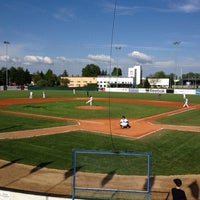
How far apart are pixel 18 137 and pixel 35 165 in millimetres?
5966

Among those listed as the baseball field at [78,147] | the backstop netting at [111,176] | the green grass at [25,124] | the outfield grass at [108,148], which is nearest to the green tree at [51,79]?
the green grass at [25,124]

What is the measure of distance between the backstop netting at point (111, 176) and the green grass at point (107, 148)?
0.91 feet

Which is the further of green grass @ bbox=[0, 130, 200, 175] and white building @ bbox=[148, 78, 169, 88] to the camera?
white building @ bbox=[148, 78, 169, 88]

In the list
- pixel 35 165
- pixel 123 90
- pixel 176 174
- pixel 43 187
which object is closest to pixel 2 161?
pixel 35 165

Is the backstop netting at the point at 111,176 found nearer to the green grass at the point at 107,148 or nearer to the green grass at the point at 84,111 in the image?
the green grass at the point at 107,148

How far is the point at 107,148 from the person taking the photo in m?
17.0

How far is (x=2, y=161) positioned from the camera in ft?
45.8

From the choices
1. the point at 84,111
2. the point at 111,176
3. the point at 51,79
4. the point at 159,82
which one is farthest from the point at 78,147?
the point at 159,82

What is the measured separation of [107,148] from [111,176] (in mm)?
4711

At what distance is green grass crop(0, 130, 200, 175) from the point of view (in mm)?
13816

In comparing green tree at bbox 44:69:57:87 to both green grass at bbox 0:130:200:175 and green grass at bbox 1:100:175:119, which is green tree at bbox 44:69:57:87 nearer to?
green grass at bbox 1:100:175:119

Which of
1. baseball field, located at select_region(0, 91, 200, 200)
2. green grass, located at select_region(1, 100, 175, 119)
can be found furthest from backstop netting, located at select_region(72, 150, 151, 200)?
green grass, located at select_region(1, 100, 175, 119)

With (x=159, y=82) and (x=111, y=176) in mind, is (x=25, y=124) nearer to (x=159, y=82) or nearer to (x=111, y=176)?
(x=111, y=176)

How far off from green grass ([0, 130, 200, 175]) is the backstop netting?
28 cm
